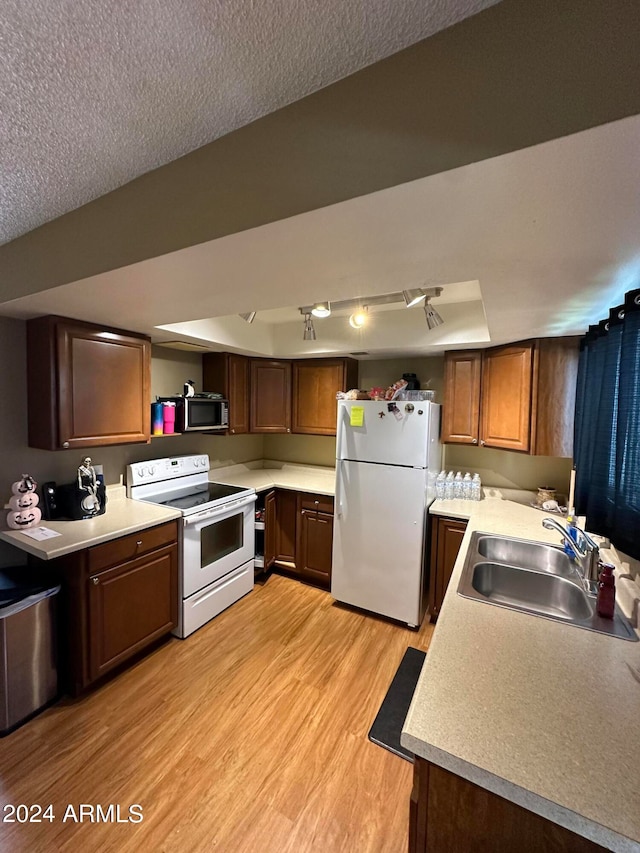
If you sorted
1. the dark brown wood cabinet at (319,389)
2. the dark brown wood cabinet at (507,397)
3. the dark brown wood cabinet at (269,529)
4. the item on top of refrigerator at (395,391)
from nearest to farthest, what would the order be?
the dark brown wood cabinet at (507,397) → the item on top of refrigerator at (395,391) → the dark brown wood cabinet at (269,529) → the dark brown wood cabinet at (319,389)

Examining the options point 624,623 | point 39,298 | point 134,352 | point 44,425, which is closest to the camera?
point 624,623

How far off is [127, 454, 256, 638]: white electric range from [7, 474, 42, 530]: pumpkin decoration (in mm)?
593

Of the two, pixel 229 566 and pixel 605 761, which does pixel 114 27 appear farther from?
pixel 229 566

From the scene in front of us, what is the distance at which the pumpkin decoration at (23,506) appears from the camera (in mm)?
1898

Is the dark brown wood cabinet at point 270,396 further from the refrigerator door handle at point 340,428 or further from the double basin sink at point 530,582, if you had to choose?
the double basin sink at point 530,582

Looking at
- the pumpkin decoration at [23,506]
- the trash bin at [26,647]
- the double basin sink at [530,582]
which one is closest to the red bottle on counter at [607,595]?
the double basin sink at [530,582]

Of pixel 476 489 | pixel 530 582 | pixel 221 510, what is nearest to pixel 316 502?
pixel 221 510

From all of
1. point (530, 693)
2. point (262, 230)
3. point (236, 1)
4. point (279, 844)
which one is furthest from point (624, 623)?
point (236, 1)

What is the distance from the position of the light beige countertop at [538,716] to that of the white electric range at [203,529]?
1697 millimetres

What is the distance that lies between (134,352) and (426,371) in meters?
2.34

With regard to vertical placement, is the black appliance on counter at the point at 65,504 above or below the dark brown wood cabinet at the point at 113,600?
above

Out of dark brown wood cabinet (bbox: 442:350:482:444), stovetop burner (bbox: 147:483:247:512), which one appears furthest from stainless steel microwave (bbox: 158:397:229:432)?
dark brown wood cabinet (bbox: 442:350:482:444)

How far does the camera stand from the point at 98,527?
193 cm

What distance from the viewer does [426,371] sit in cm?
308
